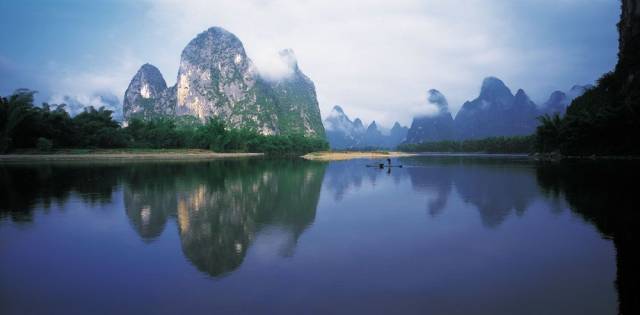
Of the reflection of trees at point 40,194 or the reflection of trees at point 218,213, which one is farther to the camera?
the reflection of trees at point 40,194

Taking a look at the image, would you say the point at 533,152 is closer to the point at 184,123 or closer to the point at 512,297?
the point at 512,297

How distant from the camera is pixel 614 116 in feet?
176

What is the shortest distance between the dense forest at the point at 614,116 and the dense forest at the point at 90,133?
8424cm

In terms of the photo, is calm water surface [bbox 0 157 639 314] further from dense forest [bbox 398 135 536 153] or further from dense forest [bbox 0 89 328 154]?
dense forest [bbox 398 135 536 153]

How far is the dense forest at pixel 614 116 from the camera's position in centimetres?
5350

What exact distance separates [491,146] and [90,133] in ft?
407

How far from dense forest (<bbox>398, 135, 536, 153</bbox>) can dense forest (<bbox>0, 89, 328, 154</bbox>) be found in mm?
77727

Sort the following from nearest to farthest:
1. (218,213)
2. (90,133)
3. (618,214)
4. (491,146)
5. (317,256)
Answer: (317,256) → (618,214) → (218,213) → (90,133) → (491,146)

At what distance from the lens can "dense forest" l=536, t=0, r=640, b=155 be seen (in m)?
53.5

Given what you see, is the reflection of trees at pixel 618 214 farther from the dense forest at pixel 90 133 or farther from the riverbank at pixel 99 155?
the dense forest at pixel 90 133

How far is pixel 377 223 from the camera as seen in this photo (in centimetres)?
1459

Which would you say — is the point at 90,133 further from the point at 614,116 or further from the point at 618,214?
the point at 614,116

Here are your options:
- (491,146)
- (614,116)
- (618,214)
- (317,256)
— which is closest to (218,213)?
(317,256)

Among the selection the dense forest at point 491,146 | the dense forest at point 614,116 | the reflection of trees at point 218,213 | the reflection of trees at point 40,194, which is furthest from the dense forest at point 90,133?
the dense forest at point 614,116
